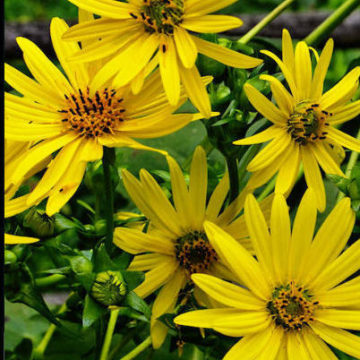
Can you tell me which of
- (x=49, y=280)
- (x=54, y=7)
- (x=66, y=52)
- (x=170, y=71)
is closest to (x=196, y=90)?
(x=170, y=71)

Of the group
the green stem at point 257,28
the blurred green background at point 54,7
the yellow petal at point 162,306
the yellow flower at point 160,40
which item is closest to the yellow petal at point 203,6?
the yellow flower at point 160,40

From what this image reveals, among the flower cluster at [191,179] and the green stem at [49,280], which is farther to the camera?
the green stem at [49,280]

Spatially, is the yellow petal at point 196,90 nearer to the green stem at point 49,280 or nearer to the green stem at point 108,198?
the green stem at point 108,198

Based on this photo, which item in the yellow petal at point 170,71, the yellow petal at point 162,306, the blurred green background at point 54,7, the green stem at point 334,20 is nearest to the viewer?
the yellow petal at point 170,71

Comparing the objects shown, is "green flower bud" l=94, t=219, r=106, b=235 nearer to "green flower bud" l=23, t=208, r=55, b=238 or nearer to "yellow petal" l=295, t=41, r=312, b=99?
"green flower bud" l=23, t=208, r=55, b=238

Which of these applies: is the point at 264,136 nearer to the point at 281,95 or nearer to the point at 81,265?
the point at 281,95

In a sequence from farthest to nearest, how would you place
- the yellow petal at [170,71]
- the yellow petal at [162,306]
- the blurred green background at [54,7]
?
the blurred green background at [54,7]
the yellow petal at [162,306]
the yellow petal at [170,71]

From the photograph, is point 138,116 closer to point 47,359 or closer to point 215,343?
point 215,343
